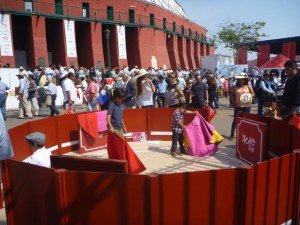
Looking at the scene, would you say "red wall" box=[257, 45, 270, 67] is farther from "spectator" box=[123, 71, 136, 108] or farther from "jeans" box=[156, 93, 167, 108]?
"spectator" box=[123, 71, 136, 108]

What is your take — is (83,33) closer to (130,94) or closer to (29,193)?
(130,94)

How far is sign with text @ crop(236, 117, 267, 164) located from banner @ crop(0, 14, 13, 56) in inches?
979

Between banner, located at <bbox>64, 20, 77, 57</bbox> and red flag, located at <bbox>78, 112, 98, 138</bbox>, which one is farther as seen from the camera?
banner, located at <bbox>64, 20, 77, 57</bbox>

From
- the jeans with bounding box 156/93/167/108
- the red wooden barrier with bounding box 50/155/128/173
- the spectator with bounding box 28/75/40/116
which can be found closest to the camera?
the red wooden barrier with bounding box 50/155/128/173

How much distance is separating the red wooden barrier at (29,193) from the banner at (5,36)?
26628mm

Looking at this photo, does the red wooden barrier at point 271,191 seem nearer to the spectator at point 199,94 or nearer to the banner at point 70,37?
the spectator at point 199,94

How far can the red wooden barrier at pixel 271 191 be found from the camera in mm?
3770

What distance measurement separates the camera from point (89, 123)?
930 centimetres

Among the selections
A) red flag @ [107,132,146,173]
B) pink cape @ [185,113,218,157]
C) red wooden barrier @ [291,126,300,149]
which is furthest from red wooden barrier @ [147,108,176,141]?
red wooden barrier @ [291,126,300,149]

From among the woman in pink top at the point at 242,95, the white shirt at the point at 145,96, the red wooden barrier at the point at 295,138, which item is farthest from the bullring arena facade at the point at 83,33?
the red wooden barrier at the point at 295,138

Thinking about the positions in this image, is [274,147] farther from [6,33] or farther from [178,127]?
[6,33]

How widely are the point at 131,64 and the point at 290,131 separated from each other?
36.7m

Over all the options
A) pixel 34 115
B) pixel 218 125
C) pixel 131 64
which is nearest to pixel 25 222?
pixel 218 125

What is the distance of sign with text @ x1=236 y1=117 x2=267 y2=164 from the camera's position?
7.31 meters
